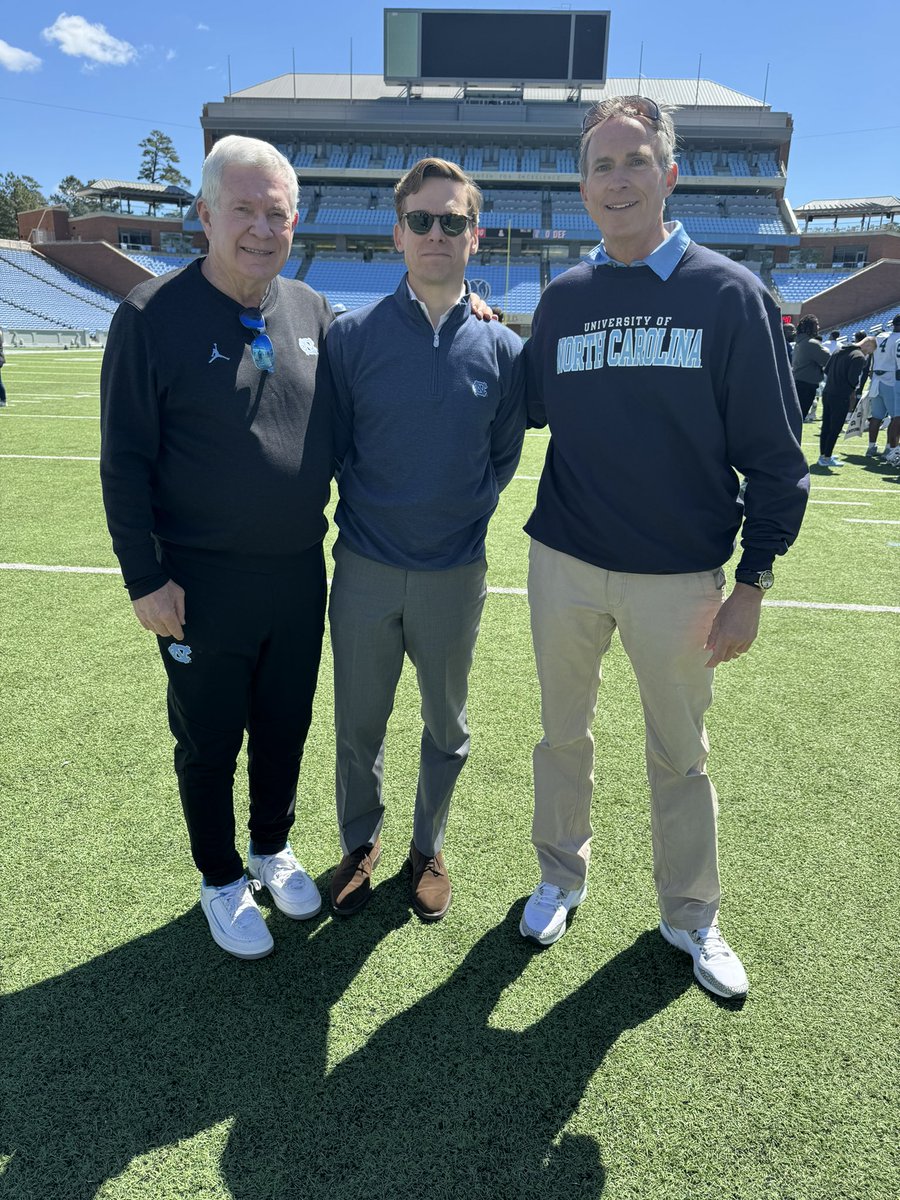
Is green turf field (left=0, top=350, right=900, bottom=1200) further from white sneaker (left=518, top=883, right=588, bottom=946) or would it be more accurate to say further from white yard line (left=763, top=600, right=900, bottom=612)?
white yard line (left=763, top=600, right=900, bottom=612)

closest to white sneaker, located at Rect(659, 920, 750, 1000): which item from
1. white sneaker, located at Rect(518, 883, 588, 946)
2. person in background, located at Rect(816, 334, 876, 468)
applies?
white sneaker, located at Rect(518, 883, 588, 946)

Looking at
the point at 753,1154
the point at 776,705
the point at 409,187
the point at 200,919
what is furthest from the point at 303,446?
the point at 776,705

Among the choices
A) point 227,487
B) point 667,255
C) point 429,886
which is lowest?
→ point 429,886

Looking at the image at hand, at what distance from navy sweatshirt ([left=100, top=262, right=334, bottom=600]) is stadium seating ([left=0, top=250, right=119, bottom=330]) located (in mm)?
36765

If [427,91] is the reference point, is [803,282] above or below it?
below

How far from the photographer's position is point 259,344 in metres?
2.06

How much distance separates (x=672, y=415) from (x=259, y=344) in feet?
3.52

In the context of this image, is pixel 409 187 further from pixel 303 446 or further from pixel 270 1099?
pixel 270 1099

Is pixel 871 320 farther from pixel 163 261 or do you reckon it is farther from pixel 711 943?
pixel 711 943

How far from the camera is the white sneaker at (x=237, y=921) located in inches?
89.0

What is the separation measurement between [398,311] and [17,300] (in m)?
41.2

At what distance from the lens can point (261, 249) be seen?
201 centimetres

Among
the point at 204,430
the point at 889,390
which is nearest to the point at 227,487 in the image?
the point at 204,430

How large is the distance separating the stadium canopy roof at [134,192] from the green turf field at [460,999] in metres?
54.3
